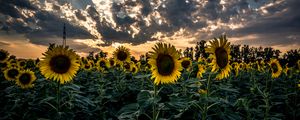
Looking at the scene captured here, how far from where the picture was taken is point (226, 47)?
14.2 feet

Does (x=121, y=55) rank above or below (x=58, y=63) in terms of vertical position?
above

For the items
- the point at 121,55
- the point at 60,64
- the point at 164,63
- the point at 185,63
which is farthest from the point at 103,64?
the point at 164,63

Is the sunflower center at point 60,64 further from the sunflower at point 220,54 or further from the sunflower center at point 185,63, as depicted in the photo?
the sunflower center at point 185,63

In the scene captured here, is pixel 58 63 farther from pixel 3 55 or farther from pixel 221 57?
pixel 3 55

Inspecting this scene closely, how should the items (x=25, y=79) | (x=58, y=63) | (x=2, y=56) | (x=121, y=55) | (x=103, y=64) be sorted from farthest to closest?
(x=103, y=64), (x=2, y=56), (x=121, y=55), (x=25, y=79), (x=58, y=63)

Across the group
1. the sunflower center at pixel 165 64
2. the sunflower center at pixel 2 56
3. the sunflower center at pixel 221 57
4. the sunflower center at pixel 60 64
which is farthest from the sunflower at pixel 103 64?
the sunflower center at pixel 221 57

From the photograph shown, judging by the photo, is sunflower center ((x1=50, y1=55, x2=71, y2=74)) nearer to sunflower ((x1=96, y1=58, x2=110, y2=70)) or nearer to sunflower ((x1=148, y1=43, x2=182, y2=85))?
sunflower ((x1=148, y1=43, x2=182, y2=85))

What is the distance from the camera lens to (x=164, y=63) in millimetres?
4133

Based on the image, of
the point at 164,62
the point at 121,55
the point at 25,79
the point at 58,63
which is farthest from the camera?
the point at 121,55

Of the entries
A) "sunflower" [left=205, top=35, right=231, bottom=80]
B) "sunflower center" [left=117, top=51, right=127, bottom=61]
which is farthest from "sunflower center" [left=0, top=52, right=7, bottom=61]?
"sunflower" [left=205, top=35, right=231, bottom=80]

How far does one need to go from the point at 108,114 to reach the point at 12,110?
1699mm

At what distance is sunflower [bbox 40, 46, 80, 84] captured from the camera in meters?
4.68

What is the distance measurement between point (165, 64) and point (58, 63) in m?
1.83

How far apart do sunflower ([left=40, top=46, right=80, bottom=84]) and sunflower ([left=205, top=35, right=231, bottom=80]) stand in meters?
2.25
